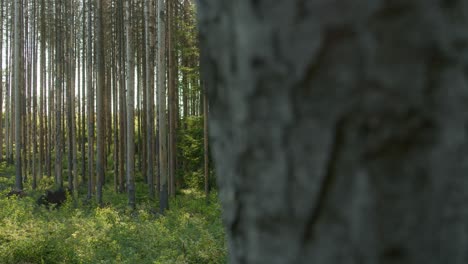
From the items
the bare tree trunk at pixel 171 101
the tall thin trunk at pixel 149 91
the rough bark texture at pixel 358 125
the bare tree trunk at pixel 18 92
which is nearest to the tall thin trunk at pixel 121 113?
the tall thin trunk at pixel 149 91

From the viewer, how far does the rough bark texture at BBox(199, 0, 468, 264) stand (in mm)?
458

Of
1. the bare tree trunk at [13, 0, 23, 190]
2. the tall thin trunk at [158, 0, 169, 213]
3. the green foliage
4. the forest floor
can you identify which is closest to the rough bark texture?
the forest floor

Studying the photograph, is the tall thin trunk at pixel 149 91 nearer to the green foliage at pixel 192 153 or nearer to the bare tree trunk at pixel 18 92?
the green foliage at pixel 192 153

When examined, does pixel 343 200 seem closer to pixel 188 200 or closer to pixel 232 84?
pixel 232 84

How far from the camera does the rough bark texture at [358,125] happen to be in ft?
1.50

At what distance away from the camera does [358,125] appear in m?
0.47

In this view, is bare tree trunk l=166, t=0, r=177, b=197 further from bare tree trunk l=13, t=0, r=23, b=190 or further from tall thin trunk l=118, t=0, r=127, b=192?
bare tree trunk l=13, t=0, r=23, b=190

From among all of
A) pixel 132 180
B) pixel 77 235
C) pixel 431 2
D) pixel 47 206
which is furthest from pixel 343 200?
pixel 47 206

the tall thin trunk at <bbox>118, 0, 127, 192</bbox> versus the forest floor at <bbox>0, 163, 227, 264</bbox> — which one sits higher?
the tall thin trunk at <bbox>118, 0, 127, 192</bbox>

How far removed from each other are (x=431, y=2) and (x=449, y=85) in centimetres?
8

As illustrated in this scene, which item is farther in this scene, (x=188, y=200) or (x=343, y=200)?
(x=188, y=200)

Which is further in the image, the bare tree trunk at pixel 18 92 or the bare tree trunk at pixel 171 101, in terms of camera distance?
the bare tree trunk at pixel 18 92

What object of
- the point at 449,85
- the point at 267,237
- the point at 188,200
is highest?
the point at 449,85

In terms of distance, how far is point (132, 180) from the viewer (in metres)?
11.8
